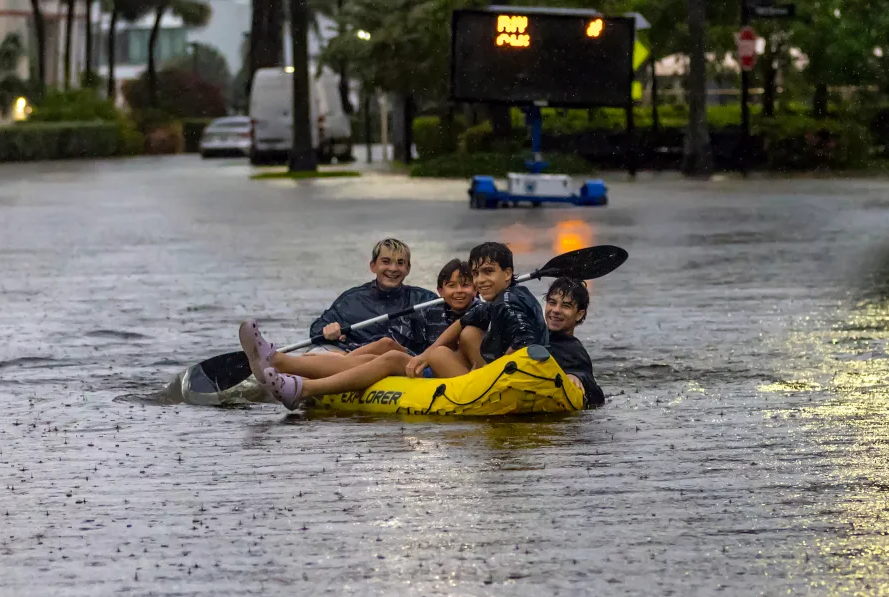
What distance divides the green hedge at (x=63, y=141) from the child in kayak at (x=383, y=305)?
160 feet

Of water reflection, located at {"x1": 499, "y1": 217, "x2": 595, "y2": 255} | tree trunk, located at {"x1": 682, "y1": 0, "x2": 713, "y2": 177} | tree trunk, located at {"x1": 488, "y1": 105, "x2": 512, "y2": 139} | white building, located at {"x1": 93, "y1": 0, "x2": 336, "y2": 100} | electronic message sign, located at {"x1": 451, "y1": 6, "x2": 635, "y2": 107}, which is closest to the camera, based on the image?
water reflection, located at {"x1": 499, "y1": 217, "x2": 595, "y2": 255}

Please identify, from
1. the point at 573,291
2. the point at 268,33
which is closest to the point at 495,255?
the point at 573,291

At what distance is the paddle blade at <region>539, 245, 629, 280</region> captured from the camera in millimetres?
10336

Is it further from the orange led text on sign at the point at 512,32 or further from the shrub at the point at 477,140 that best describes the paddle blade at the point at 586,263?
the shrub at the point at 477,140

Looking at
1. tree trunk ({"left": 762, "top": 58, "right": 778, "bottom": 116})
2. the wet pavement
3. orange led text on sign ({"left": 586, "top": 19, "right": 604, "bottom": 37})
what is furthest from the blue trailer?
tree trunk ({"left": 762, "top": 58, "right": 778, "bottom": 116})

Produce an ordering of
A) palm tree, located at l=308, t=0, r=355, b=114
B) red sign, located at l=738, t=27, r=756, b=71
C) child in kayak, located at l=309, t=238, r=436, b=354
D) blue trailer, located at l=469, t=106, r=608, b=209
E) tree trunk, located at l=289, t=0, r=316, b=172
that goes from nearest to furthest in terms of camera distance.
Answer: child in kayak, located at l=309, t=238, r=436, b=354 → blue trailer, located at l=469, t=106, r=608, b=209 → red sign, located at l=738, t=27, r=756, b=71 → tree trunk, located at l=289, t=0, r=316, b=172 → palm tree, located at l=308, t=0, r=355, b=114

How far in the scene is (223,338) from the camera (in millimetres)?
12727

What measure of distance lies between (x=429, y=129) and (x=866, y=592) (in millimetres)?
44566

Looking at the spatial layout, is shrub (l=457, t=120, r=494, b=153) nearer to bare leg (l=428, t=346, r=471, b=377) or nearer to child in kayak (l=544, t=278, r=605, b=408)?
child in kayak (l=544, t=278, r=605, b=408)

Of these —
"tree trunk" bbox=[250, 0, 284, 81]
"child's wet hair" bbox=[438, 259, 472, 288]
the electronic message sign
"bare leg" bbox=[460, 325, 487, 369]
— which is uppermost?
"tree trunk" bbox=[250, 0, 284, 81]

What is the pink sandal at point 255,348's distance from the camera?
949 centimetres

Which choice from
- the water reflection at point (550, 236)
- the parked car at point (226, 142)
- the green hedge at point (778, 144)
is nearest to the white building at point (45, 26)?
the parked car at point (226, 142)

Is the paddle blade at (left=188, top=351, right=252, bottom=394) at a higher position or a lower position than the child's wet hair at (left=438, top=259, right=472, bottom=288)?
lower

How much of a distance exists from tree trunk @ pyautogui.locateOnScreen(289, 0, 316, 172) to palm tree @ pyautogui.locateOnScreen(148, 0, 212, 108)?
135 ft
